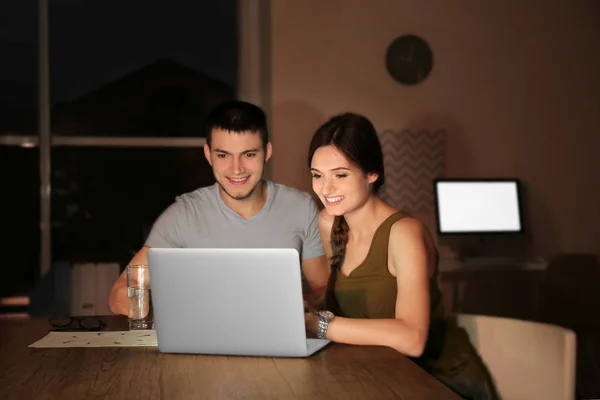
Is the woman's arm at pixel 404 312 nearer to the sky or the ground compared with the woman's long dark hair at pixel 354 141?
nearer to the ground

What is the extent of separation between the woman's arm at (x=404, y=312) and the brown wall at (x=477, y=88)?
103 inches

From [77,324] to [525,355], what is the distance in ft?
4.06

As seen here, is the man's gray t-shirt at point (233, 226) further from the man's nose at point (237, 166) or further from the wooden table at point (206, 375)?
the wooden table at point (206, 375)

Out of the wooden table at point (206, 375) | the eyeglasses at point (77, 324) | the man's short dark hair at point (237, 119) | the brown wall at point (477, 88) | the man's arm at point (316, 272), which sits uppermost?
the brown wall at point (477, 88)

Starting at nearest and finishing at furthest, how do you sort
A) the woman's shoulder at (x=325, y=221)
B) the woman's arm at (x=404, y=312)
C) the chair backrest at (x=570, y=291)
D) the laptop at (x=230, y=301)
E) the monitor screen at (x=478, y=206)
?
the laptop at (x=230, y=301)
the woman's arm at (x=404, y=312)
the woman's shoulder at (x=325, y=221)
the chair backrest at (x=570, y=291)
the monitor screen at (x=478, y=206)

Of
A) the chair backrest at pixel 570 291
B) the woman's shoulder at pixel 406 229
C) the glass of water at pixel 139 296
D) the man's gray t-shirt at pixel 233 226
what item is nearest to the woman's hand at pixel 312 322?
the woman's shoulder at pixel 406 229

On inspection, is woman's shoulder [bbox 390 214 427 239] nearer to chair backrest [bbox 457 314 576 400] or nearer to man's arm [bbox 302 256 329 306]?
chair backrest [bbox 457 314 576 400]

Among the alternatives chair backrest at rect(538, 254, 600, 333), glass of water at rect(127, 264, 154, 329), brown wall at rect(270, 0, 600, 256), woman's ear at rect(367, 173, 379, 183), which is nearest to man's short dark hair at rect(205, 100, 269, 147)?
woman's ear at rect(367, 173, 379, 183)

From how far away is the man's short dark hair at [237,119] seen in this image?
8.52 feet

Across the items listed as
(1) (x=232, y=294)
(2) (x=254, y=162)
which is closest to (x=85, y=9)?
(2) (x=254, y=162)

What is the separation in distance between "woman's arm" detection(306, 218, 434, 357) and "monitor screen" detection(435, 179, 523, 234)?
2.50 meters

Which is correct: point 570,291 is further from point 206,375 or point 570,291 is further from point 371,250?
point 206,375

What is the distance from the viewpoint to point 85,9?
5.05 meters

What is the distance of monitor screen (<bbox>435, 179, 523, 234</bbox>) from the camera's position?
4.50 m
